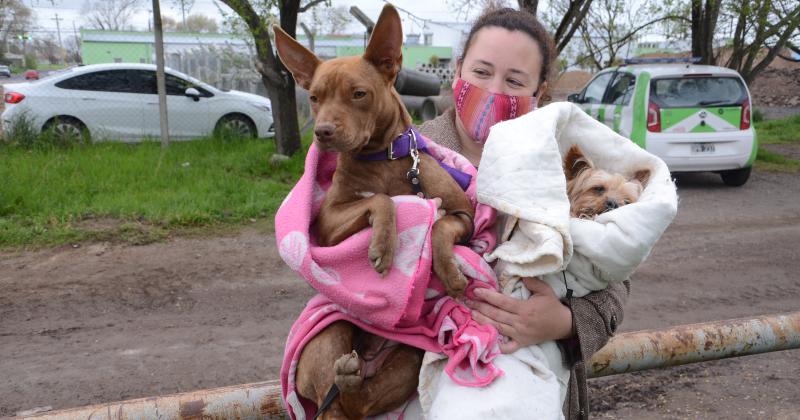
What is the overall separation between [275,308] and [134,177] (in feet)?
14.7

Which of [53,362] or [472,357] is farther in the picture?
[53,362]

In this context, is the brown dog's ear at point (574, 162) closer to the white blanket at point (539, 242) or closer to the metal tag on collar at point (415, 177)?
the white blanket at point (539, 242)

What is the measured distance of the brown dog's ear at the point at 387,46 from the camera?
2.16 meters

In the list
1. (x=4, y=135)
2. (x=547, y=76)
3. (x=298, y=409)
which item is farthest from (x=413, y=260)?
(x=4, y=135)

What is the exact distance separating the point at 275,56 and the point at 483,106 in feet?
28.3

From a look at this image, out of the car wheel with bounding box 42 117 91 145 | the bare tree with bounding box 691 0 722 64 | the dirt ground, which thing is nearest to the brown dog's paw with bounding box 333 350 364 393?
the dirt ground

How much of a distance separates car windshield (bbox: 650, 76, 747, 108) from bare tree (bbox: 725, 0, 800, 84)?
2.42m

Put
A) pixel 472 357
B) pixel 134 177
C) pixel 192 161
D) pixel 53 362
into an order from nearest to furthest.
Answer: pixel 472 357 → pixel 53 362 → pixel 134 177 → pixel 192 161

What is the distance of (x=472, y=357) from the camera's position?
174cm

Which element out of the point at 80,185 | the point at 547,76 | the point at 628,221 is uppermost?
the point at 547,76

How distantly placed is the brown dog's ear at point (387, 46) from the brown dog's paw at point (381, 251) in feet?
2.14

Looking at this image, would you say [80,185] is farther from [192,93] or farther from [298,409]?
[298,409]

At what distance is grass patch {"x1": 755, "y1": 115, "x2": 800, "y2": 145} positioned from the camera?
16.4 metres

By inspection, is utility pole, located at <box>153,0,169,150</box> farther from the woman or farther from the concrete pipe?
the woman
